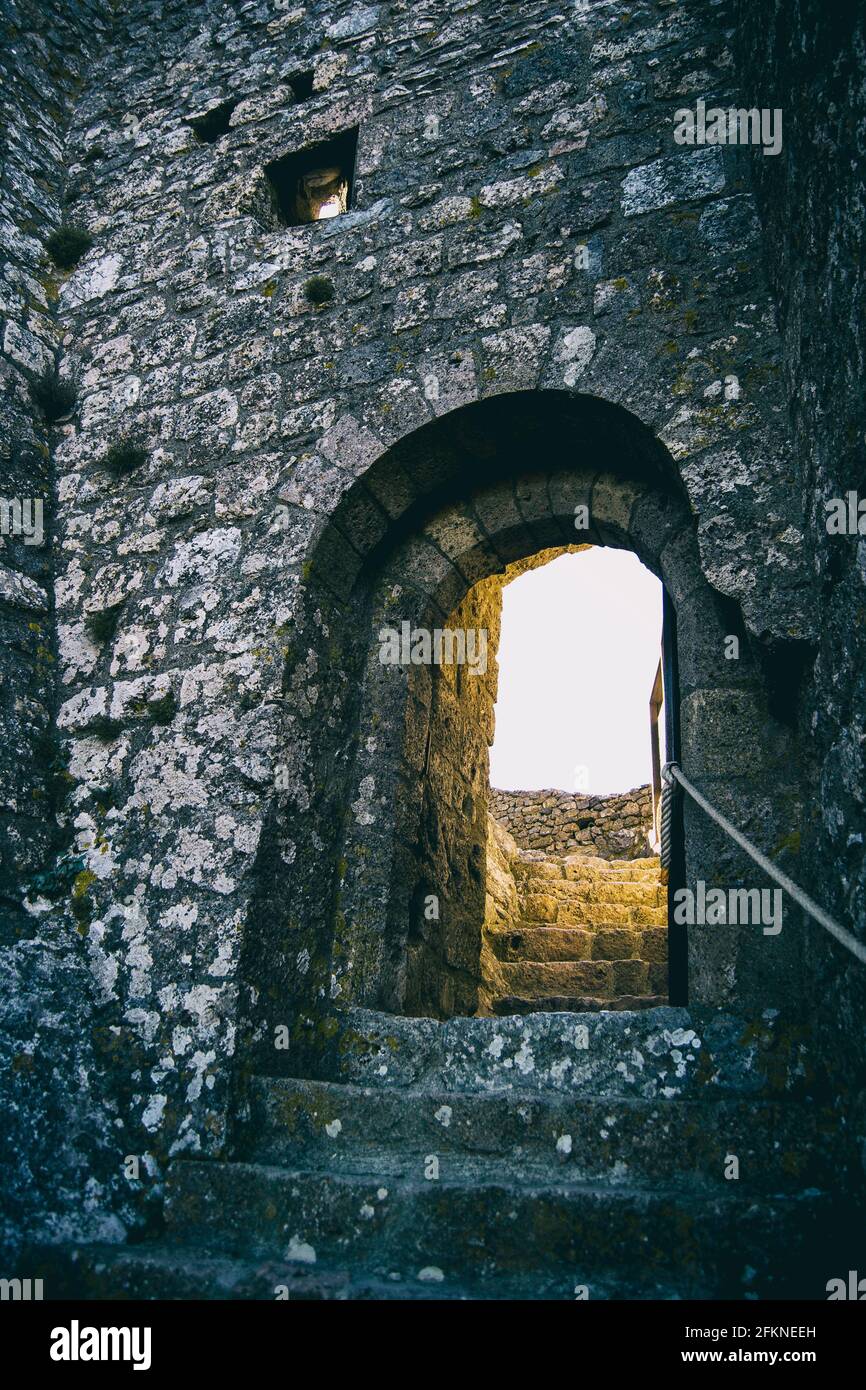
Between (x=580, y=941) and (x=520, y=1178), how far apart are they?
2.82 meters

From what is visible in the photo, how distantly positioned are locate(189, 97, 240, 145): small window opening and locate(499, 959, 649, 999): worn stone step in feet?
14.1

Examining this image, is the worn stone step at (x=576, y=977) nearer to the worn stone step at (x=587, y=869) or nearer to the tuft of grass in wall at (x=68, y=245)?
the worn stone step at (x=587, y=869)

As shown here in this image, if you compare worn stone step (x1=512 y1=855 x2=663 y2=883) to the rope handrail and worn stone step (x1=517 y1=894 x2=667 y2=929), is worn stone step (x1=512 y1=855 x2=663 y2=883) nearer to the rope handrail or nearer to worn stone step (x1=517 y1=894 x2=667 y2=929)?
worn stone step (x1=517 y1=894 x2=667 y2=929)

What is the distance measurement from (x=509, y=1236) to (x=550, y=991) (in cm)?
244

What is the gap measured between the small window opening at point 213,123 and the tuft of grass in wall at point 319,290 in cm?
127

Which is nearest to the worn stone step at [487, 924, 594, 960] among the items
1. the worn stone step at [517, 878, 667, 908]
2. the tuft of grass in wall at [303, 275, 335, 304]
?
the worn stone step at [517, 878, 667, 908]

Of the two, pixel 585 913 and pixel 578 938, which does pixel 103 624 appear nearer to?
pixel 578 938

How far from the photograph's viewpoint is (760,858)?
2287mm

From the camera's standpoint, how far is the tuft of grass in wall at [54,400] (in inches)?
160

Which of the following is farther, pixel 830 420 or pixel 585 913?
pixel 585 913

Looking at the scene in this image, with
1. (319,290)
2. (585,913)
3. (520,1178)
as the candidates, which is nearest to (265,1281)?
(520,1178)

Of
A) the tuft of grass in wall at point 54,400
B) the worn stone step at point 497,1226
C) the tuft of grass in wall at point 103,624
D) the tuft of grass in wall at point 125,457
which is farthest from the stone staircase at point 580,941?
the tuft of grass in wall at point 54,400
